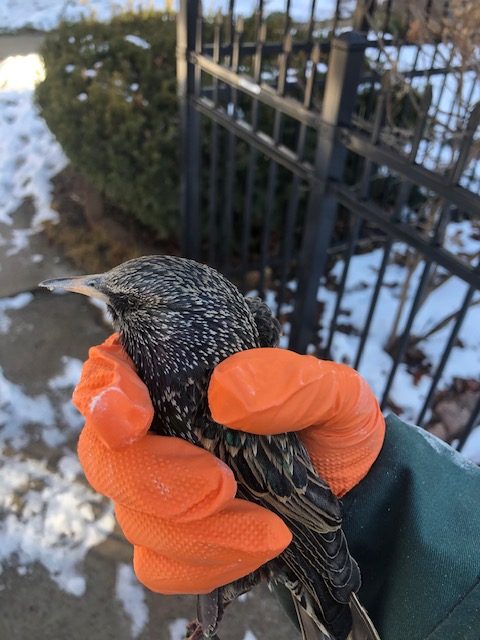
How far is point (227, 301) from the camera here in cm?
162

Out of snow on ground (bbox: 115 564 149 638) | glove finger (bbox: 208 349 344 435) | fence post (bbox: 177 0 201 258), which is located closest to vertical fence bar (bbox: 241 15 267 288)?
fence post (bbox: 177 0 201 258)

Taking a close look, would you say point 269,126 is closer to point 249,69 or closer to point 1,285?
point 249,69

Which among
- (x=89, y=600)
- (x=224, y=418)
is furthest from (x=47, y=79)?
(x=224, y=418)

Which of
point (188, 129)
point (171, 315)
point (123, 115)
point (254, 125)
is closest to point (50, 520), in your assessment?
point (171, 315)

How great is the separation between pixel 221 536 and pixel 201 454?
20 centimetres

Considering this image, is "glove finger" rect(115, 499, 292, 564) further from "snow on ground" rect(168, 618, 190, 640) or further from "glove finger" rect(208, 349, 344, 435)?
"snow on ground" rect(168, 618, 190, 640)

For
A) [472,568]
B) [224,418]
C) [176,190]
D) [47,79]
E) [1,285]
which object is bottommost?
[1,285]

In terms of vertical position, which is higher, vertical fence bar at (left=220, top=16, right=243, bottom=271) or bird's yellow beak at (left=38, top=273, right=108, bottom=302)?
bird's yellow beak at (left=38, top=273, right=108, bottom=302)

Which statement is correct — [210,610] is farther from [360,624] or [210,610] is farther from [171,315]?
[171,315]

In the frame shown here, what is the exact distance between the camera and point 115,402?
1.34 metres

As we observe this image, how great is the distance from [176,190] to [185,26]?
119 cm

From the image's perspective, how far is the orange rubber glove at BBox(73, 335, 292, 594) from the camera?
1.38 m

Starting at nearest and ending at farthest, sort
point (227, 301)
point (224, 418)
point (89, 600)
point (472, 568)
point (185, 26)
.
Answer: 1. point (224, 418)
2. point (472, 568)
3. point (227, 301)
4. point (89, 600)
5. point (185, 26)

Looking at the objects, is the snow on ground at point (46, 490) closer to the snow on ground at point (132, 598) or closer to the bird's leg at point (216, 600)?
the snow on ground at point (132, 598)
